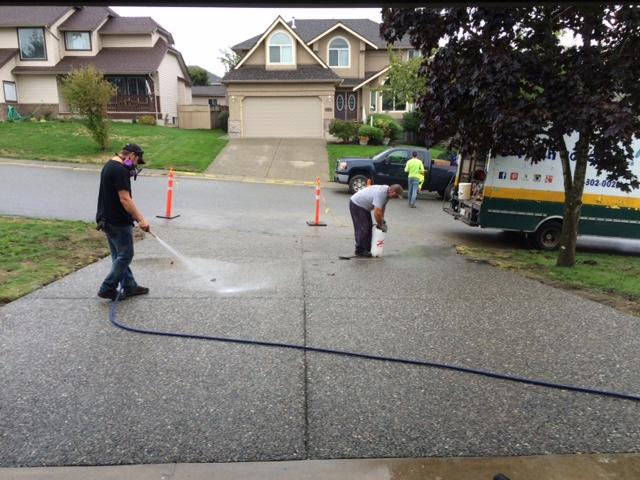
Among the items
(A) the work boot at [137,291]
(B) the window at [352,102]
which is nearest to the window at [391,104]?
(B) the window at [352,102]

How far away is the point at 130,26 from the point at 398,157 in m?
27.0

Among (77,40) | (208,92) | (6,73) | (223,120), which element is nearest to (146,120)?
(223,120)

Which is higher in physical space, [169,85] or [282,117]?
[169,85]

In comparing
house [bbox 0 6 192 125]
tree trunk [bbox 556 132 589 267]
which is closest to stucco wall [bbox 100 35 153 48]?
house [bbox 0 6 192 125]

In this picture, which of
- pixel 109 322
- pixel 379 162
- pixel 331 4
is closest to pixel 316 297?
pixel 109 322

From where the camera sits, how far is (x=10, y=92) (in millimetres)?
33188

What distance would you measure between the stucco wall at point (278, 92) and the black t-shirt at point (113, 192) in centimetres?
2619

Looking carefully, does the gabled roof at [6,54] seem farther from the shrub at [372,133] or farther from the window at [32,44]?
the shrub at [372,133]

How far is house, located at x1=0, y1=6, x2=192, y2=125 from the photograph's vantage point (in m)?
33.3

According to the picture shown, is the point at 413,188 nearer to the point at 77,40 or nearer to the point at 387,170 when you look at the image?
the point at 387,170

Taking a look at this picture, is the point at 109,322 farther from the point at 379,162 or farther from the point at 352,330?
the point at 379,162

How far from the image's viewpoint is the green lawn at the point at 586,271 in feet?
23.6

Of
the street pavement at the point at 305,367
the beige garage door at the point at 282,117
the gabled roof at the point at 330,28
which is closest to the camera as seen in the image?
the street pavement at the point at 305,367

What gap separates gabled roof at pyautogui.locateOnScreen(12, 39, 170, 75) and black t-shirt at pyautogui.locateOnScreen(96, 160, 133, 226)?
3087 cm
